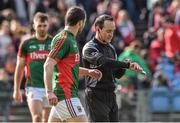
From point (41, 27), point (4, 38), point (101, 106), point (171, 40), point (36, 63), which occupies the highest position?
point (41, 27)

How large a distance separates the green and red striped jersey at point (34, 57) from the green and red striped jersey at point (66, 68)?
2.87 m

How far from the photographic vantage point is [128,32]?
2247 centimetres

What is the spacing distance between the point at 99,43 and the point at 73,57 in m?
0.86

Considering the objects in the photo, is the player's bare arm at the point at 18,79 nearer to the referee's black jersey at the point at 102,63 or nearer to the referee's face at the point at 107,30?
the referee's black jersey at the point at 102,63

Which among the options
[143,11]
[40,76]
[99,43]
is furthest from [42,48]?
[143,11]

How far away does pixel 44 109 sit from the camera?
1397 centimetres

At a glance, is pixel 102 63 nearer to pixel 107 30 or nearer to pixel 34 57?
pixel 107 30

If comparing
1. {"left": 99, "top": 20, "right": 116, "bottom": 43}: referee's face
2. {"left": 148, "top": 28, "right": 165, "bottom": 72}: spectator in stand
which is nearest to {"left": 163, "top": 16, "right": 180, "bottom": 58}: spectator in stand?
{"left": 148, "top": 28, "right": 165, "bottom": 72}: spectator in stand

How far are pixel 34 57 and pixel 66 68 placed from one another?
10.0 feet

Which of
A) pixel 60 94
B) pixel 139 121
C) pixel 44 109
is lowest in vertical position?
pixel 139 121

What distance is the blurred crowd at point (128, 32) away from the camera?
2044 cm

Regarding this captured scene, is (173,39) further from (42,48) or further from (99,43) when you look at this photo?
(99,43)

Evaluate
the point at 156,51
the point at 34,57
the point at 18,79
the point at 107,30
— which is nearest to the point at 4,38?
the point at 156,51

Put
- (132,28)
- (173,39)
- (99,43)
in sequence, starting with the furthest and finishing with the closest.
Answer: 1. (132,28)
2. (173,39)
3. (99,43)
